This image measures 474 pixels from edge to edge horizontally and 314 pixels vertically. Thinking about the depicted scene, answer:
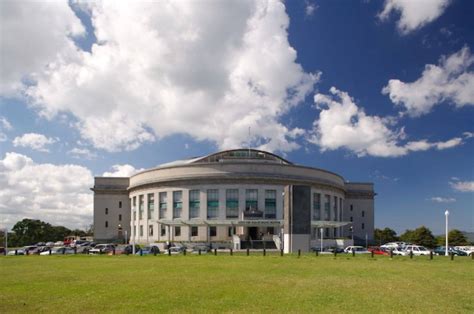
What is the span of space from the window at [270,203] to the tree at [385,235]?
50.5 metres

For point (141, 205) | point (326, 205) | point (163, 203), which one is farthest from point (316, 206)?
point (141, 205)

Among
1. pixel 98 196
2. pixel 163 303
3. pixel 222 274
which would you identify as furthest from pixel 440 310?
pixel 98 196

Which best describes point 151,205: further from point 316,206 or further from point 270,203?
point 316,206

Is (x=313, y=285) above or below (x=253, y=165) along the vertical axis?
below

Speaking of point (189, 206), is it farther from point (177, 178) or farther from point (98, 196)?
point (98, 196)

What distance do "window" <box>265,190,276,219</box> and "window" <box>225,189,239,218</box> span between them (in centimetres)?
609

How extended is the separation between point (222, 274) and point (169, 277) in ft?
11.2

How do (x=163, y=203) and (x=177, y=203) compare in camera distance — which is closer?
(x=177, y=203)

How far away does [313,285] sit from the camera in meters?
21.2

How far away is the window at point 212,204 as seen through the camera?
290ft

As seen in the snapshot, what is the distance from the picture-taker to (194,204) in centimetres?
8962

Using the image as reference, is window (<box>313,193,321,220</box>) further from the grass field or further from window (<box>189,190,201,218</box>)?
the grass field

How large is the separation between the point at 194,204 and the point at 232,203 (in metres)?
8.00

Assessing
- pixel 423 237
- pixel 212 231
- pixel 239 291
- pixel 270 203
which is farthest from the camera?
pixel 423 237
